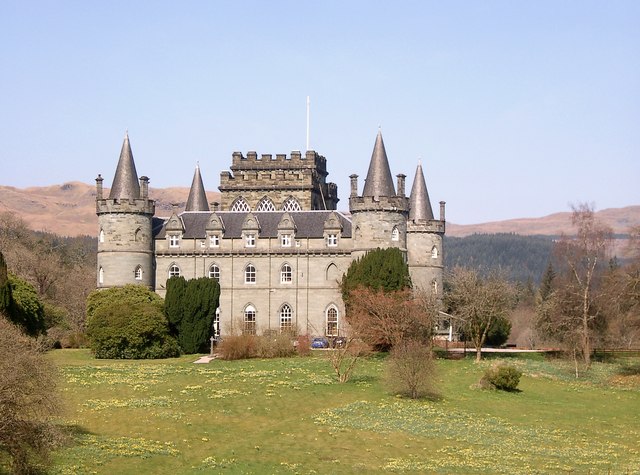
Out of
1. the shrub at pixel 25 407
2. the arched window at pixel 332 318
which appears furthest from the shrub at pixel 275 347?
the shrub at pixel 25 407

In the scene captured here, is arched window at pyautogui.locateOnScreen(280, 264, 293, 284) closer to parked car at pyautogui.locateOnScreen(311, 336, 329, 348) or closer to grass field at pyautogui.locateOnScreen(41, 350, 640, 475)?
parked car at pyautogui.locateOnScreen(311, 336, 329, 348)

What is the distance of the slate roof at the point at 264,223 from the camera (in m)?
68.9

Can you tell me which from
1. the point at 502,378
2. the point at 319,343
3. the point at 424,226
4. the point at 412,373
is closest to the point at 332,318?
the point at 319,343

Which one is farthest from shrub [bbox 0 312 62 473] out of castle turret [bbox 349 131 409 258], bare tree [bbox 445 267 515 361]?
castle turret [bbox 349 131 409 258]

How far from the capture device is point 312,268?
68.4 metres

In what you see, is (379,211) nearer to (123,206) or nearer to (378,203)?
(378,203)

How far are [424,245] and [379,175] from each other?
734cm

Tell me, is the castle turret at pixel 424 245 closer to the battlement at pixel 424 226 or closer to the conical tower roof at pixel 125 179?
the battlement at pixel 424 226

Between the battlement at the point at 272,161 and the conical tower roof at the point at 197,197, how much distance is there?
9.15 ft

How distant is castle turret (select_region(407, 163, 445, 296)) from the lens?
7031 centimetres

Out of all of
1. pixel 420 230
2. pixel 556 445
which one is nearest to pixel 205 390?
pixel 556 445

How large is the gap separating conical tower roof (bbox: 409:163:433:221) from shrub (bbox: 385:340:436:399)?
29.2 meters

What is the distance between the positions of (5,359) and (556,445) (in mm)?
17768

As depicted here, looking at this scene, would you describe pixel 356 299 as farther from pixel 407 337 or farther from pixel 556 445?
pixel 556 445
